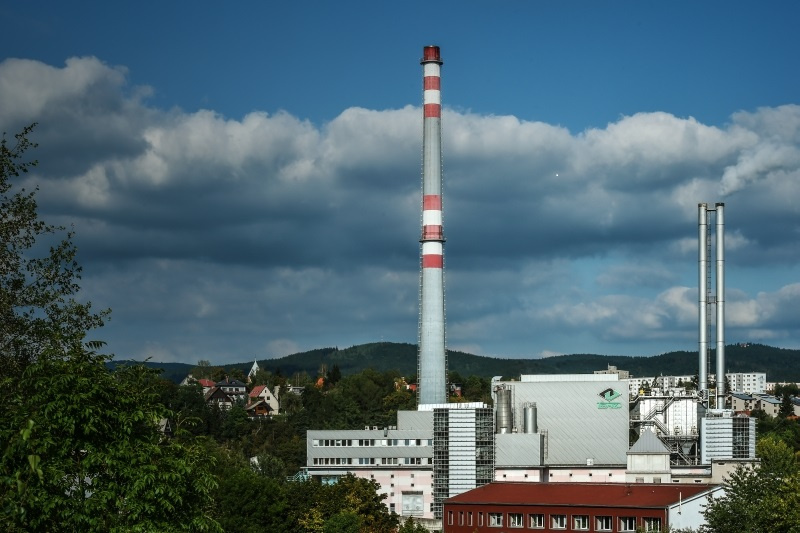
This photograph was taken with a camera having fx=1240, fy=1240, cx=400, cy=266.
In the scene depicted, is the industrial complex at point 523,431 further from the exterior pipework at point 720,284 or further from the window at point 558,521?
the window at point 558,521

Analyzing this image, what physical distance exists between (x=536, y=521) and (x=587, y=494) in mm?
3892

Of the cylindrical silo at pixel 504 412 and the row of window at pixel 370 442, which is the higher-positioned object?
the cylindrical silo at pixel 504 412

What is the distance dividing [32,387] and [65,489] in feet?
14.7

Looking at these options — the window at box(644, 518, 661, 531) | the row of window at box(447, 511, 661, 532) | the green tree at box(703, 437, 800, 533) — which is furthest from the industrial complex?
the green tree at box(703, 437, 800, 533)

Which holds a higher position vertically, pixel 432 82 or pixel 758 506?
pixel 432 82

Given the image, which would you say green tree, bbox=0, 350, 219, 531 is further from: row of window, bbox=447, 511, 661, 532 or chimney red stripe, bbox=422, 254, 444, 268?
chimney red stripe, bbox=422, 254, 444, 268

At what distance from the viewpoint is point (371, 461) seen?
405 feet

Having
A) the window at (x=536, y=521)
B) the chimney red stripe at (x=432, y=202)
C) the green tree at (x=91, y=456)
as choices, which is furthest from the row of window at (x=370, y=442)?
the green tree at (x=91, y=456)

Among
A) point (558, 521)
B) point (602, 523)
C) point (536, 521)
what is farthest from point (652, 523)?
point (536, 521)

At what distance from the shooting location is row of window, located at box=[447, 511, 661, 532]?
76963 mm

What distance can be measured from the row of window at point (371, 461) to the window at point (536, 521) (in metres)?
37.5

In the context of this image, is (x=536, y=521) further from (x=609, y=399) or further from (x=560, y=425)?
(x=609, y=399)

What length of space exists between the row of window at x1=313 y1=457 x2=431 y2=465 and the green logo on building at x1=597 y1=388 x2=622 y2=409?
17.7m

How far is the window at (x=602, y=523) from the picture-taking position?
3125 inches
